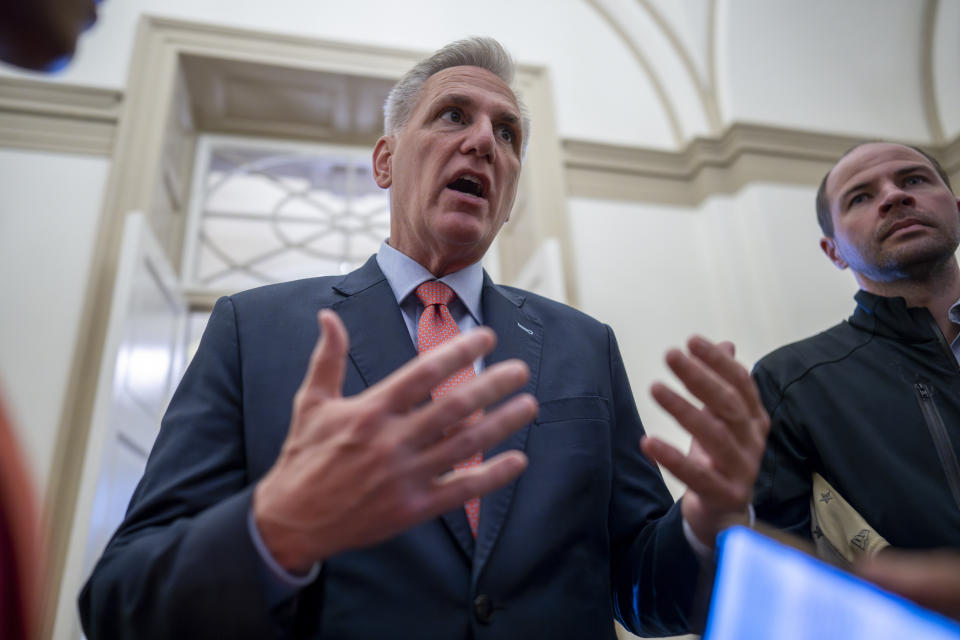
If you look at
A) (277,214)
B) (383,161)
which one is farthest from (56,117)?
(383,161)

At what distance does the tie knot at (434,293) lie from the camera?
40.6 inches

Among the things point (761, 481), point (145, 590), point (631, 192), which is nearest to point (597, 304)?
point (631, 192)

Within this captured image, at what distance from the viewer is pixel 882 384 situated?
4.07 feet

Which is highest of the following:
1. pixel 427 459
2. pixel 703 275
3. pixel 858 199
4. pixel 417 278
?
pixel 703 275

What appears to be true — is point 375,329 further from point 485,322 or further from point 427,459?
point 427,459

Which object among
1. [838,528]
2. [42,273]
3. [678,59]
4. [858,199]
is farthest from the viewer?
[678,59]

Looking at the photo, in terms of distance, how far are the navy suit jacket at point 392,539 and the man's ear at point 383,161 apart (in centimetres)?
37

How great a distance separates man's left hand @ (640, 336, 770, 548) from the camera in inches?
27.3

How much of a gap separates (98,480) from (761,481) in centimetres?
211

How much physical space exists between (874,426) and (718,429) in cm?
70

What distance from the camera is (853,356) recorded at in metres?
1.30

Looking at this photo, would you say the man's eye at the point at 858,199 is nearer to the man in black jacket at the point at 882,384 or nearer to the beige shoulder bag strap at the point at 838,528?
the man in black jacket at the point at 882,384

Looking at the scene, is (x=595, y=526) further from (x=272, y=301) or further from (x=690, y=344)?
(x=272, y=301)


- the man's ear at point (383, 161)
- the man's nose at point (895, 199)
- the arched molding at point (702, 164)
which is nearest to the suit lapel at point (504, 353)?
the man's ear at point (383, 161)
